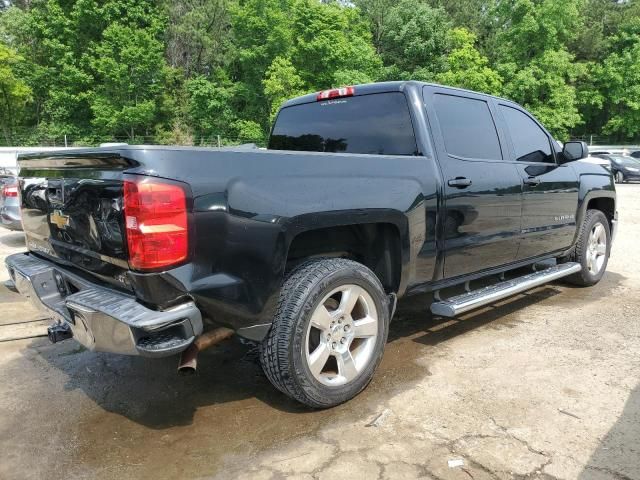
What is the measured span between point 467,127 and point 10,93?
125 ft

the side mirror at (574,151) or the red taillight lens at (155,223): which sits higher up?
the side mirror at (574,151)

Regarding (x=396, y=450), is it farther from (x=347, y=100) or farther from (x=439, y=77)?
(x=439, y=77)

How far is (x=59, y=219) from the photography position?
3.10 m

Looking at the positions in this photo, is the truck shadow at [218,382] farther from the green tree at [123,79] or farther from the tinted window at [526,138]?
the green tree at [123,79]

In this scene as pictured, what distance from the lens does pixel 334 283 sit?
2998mm

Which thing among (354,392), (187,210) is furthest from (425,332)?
(187,210)

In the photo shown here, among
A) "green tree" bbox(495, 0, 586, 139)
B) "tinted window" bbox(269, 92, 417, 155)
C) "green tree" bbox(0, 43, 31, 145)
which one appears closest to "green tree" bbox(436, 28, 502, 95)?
"green tree" bbox(495, 0, 586, 139)

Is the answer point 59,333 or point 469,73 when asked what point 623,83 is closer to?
point 469,73

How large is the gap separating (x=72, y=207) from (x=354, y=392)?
1947mm

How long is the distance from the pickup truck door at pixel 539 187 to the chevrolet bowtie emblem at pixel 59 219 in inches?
138

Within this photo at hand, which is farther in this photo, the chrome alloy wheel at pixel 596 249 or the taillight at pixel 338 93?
the chrome alloy wheel at pixel 596 249

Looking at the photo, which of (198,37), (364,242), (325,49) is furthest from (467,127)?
(198,37)

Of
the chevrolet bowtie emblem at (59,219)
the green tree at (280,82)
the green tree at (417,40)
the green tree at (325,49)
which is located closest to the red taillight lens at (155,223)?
the chevrolet bowtie emblem at (59,219)

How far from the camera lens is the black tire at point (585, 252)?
5.71m
